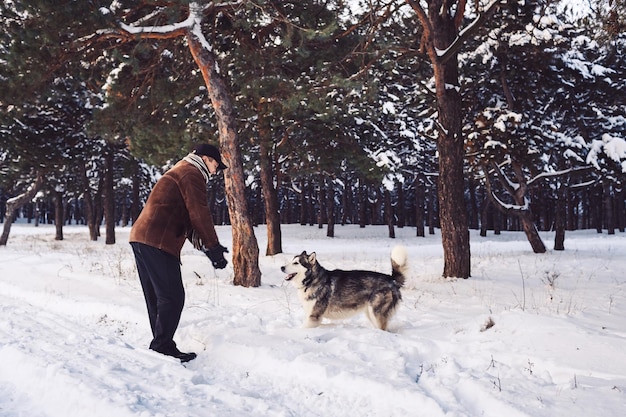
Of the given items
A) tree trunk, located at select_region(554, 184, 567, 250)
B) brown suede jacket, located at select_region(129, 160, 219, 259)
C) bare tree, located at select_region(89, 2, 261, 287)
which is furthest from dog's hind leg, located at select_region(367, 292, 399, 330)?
tree trunk, located at select_region(554, 184, 567, 250)

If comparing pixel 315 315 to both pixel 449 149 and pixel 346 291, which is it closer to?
pixel 346 291

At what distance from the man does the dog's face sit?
1625 millimetres

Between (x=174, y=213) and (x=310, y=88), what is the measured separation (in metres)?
8.42

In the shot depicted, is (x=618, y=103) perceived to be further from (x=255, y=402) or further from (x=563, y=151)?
(x=255, y=402)

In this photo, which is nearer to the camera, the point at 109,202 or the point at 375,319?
the point at 375,319

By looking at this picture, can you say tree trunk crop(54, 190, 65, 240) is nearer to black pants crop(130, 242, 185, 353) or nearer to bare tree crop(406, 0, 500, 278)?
bare tree crop(406, 0, 500, 278)

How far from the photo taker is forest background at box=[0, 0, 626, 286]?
381 inches

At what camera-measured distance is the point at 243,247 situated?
9.77 meters

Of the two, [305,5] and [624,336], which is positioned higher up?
[305,5]

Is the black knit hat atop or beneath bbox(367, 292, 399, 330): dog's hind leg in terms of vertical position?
atop

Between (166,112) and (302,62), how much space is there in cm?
467

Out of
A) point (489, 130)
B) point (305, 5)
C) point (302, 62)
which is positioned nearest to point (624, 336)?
point (305, 5)

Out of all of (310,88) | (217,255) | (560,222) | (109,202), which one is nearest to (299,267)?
(217,255)

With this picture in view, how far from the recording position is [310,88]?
40.2 feet
